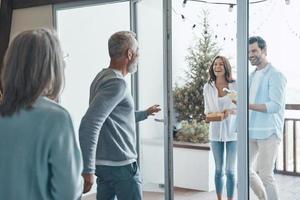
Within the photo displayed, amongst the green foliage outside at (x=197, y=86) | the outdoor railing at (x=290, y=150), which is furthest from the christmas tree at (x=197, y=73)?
the outdoor railing at (x=290, y=150)

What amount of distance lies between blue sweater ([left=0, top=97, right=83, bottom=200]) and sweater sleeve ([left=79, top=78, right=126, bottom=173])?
52 centimetres

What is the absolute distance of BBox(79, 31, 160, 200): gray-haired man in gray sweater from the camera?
2016mm

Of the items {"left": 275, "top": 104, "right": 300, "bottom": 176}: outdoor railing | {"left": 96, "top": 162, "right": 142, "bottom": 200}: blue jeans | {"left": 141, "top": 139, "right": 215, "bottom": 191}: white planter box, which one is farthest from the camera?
{"left": 141, "top": 139, "right": 215, "bottom": 191}: white planter box

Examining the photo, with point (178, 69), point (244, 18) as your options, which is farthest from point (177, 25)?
point (244, 18)

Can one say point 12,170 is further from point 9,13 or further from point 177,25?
point 9,13

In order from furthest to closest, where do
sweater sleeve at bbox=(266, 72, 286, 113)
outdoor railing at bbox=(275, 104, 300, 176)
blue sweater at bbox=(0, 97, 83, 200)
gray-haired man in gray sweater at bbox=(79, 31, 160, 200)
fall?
outdoor railing at bbox=(275, 104, 300, 176) < sweater sleeve at bbox=(266, 72, 286, 113) < gray-haired man in gray sweater at bbox=(79, 31, 160, 200) < blue sweater at bbox=(0, 97, 83, 200)

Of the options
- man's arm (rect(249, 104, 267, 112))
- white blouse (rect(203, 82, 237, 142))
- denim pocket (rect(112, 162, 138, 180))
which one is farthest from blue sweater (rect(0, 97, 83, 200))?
white blouse (rect(203, 82, 237, 142))

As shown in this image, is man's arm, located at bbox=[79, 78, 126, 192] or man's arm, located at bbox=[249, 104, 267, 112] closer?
man's arm, located at bbox=[79, 78, 126, 192]

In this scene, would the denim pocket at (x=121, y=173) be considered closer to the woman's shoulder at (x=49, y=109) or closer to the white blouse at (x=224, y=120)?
the woman's shoulder at (x=49, y=109)

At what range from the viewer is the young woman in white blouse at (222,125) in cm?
373

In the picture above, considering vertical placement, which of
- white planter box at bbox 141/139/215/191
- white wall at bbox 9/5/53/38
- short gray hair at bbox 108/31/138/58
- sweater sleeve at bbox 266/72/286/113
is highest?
white wall at bbox 9/5/53/38

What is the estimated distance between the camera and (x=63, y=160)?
4.41 ft

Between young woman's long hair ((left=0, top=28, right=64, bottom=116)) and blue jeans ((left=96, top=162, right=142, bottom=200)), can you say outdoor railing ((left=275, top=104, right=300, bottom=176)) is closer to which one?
blue jeans ((left=96, top=162, right=142, bottom=200))

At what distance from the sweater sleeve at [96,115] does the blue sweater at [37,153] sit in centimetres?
52
